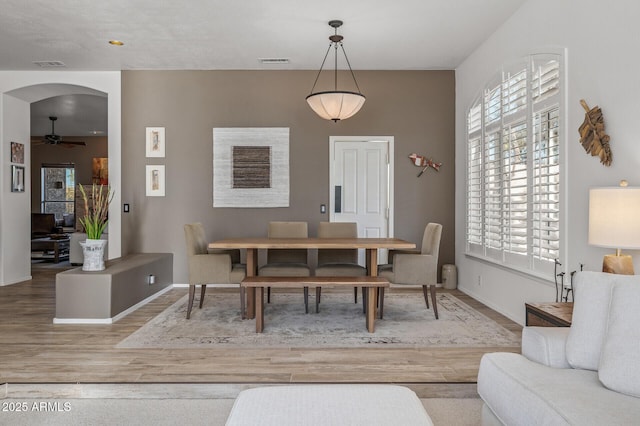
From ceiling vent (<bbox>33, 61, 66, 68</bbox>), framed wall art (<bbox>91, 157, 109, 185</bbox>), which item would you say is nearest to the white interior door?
ceiling vent (<bbox>33, 61, 66, 68</bbox>)

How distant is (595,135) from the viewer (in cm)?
298

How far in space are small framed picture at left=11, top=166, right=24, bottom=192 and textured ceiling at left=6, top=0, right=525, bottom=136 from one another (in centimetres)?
140

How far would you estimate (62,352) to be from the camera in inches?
131

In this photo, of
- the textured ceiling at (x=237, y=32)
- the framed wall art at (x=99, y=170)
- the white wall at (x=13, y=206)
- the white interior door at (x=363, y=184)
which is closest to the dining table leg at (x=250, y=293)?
the white interior door at (x=363, y=184)

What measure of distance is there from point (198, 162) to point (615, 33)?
4.88 meters

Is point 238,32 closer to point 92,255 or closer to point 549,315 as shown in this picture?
point 92,255

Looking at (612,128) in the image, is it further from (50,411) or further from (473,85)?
(50,411)

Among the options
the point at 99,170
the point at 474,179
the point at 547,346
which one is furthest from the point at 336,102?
the point at 99,170

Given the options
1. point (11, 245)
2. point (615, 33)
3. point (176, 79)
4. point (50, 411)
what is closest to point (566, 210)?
point (615, 33)

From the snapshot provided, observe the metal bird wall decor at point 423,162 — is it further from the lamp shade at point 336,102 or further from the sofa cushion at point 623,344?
the sofa cushion at point 623,344

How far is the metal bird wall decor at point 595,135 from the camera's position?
9.59ft

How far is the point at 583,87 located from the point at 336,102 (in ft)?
7.36

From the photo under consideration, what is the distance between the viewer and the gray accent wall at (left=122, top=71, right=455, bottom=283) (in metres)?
6.11

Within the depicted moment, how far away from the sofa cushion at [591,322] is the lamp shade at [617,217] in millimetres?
577
